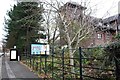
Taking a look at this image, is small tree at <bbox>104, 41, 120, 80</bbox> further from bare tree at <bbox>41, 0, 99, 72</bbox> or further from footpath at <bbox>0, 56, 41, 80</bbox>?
bare tree at <bbox>41, 0, 99, 72</bbox>

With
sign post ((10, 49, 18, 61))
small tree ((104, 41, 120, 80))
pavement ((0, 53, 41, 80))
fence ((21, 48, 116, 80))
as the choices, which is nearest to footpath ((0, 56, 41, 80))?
pavement ((0, 53, 41, 80))

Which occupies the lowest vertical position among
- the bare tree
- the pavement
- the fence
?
the pavement

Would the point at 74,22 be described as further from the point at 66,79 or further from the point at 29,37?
the point at 29,37

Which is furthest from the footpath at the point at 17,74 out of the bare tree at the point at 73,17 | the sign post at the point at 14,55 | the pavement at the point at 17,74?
the sign post at the point at 14,55

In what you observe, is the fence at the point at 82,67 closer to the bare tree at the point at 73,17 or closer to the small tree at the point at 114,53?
the small tree at the point at 114,53

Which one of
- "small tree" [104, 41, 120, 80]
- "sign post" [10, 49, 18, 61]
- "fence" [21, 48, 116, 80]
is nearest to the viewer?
"small tree" [104, 41, 120, 80]

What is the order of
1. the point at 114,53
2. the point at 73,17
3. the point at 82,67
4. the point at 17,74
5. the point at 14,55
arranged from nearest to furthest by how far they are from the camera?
the point at 114,53 < the point at 82,67 < the point at 17,74 < the point at 73,17 < the point at 14,55

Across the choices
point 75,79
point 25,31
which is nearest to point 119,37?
point 75,79

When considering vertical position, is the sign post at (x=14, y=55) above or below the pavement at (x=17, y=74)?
above

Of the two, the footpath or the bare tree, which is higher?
the bare tree

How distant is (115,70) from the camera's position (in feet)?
16.5

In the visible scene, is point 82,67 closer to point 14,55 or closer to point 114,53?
point 114,53

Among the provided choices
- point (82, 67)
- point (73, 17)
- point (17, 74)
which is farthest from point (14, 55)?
point (82, 67)

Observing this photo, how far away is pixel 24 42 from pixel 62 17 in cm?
1944
